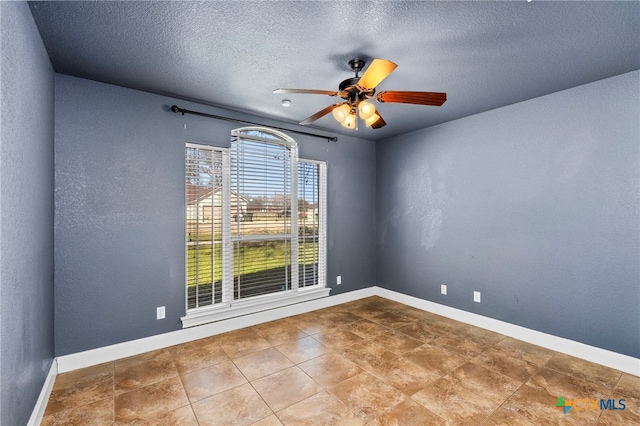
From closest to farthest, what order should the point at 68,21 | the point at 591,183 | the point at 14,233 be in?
the point at 14,233
the point at 68,21
the point at 591,183

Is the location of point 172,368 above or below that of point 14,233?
below

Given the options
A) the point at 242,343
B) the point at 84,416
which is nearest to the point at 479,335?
the point at 242,343

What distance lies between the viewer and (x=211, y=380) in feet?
7.93

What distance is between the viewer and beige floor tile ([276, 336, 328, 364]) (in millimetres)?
2811

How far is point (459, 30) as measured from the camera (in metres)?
2.00

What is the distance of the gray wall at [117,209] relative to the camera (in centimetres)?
260

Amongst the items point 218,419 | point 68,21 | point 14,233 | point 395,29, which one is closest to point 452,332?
point 218,419

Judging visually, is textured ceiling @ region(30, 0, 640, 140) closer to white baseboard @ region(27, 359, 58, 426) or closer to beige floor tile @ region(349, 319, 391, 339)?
white baseboard @ region(27, 359, 58, 426)

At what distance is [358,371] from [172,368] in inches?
65.1

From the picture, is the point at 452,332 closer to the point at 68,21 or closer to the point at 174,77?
the point at 174,77

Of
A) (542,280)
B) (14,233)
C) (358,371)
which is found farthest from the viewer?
(542,280)

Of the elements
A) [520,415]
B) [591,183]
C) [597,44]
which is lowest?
[520,415]

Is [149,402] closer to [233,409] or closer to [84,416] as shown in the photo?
[84,416]

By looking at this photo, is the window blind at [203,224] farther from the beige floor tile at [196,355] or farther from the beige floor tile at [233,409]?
the beige floor tile at [233,409]
